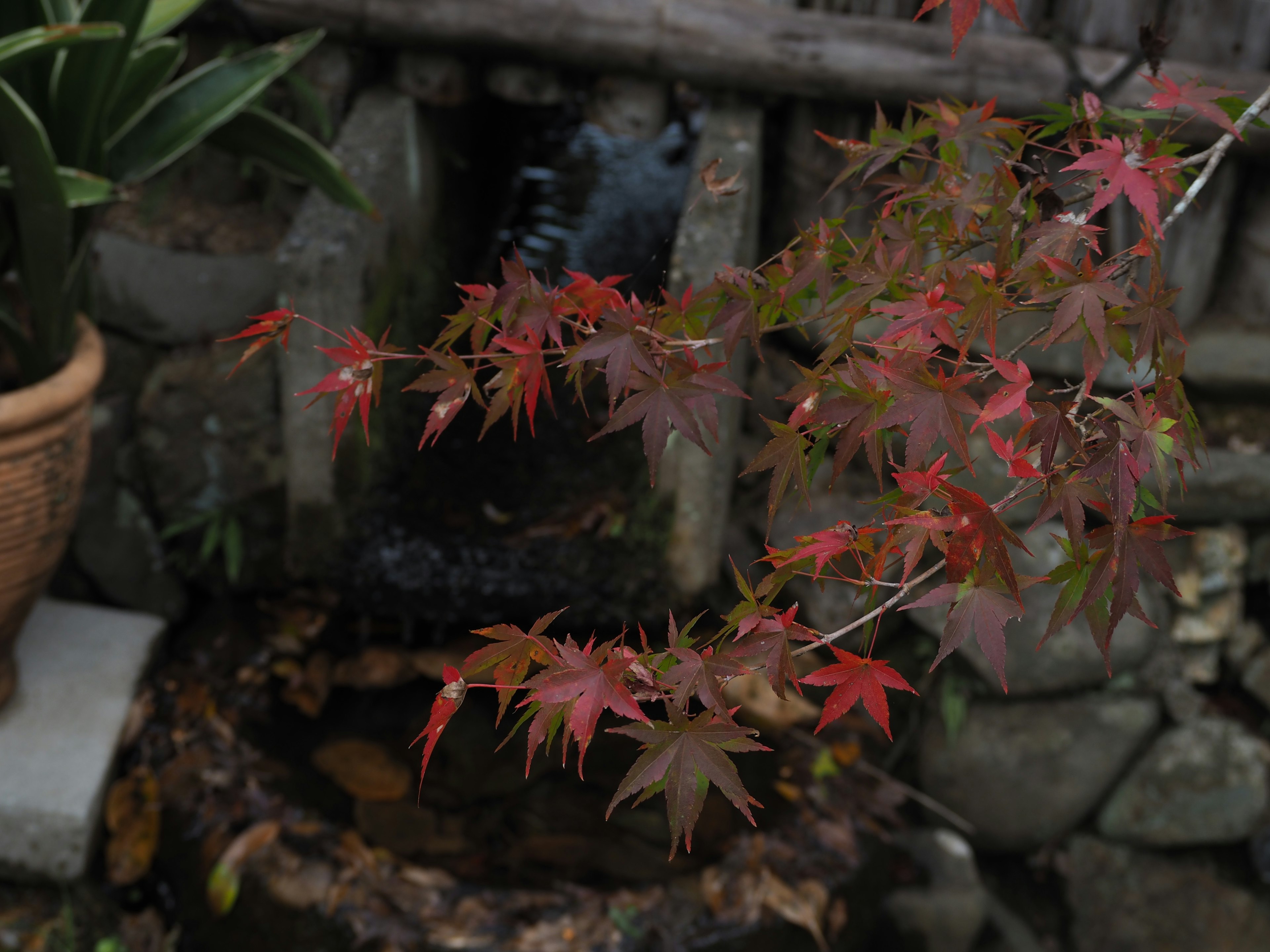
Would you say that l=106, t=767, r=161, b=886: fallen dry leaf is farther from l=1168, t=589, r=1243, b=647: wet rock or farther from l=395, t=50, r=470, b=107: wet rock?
l=1168, t=589, r=1243, b=647: wet rock

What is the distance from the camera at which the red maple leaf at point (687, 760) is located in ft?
2.52

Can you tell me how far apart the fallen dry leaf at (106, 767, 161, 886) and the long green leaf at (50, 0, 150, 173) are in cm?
139

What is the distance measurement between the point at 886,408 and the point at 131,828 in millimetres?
2064

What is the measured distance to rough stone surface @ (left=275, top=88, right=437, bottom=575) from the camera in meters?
2.34

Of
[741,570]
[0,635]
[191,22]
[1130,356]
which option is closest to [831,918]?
[741,570]

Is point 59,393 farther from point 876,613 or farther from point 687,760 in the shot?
point 876,613

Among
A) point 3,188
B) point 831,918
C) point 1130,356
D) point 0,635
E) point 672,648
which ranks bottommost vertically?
point 831,918

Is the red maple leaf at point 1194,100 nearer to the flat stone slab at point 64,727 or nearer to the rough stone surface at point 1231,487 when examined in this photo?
the rough stone surface at point 1231,487

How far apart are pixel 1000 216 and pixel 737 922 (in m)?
1.55

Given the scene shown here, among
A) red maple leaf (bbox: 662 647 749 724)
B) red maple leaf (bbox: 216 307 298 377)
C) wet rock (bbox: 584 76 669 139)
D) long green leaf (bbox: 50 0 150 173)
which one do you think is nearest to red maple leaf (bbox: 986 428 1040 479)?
red maple leaf (bbox: 662 647 749 724)

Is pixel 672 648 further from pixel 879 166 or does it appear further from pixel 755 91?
pixel 755 91

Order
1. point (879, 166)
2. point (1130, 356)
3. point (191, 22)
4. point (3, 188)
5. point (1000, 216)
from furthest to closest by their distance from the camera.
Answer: point (191, 22) < point (3, 188) < point (879, 166) < point (1000, 216) < point (1130, 356)

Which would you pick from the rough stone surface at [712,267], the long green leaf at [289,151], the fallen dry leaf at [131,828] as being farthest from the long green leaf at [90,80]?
the fallen dry leaf at [131,828]

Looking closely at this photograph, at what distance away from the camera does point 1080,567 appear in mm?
824
